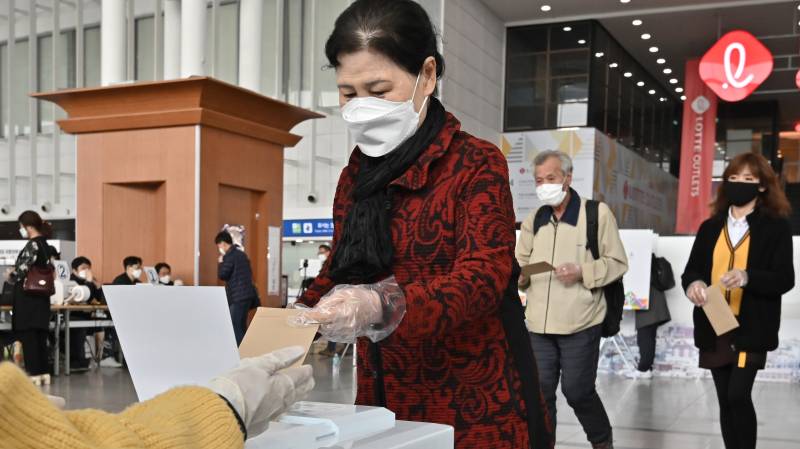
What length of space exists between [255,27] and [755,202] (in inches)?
496

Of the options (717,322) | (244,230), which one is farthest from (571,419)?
(244,230)

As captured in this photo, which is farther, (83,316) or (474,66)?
(474,66)

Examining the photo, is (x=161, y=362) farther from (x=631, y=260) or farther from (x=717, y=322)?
(x=631, y=260)

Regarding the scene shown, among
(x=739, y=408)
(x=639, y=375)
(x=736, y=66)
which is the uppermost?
(x=736, y=66)

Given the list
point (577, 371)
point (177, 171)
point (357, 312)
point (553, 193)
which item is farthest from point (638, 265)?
point (357, 312)

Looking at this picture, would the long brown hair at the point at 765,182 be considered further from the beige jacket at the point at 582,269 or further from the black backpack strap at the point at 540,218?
the black backpack strap at the point at 540,218

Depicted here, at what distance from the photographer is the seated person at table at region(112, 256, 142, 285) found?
9.16 metres

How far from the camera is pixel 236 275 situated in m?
8.77

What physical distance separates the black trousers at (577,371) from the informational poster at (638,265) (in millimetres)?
5167

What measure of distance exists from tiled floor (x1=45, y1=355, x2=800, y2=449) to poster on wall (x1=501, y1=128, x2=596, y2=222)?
8.88 m

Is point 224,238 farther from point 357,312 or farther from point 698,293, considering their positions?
A: point 357,312

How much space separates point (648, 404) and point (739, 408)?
373cm

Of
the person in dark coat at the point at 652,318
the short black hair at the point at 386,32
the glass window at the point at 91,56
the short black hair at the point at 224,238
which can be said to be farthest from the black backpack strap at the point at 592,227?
the glass window at the point at 91,56

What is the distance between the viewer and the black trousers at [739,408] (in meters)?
3.79
